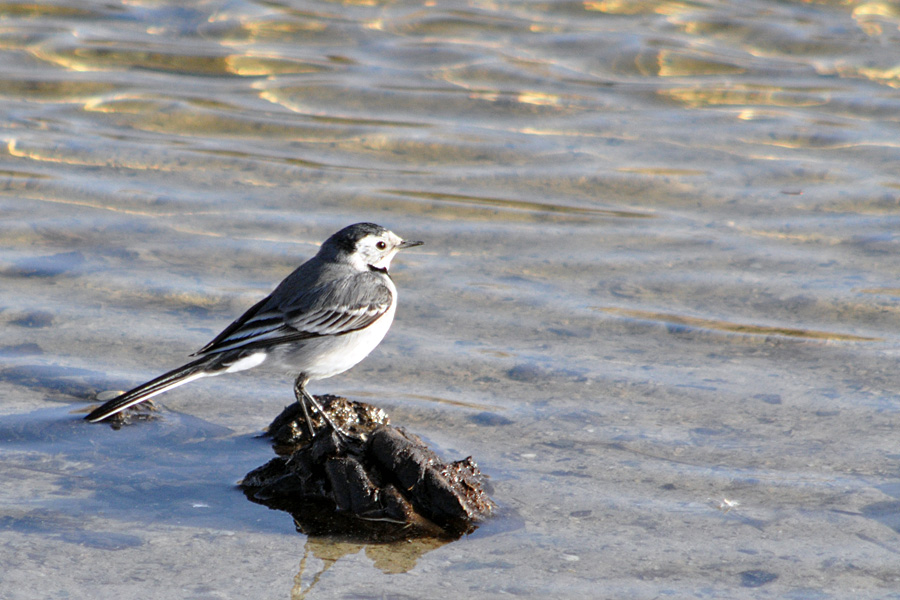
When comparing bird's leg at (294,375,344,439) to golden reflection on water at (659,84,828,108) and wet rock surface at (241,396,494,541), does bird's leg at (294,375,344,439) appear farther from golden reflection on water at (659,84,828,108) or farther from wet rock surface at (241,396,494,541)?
golden reflection on water at (659,84,828,108)

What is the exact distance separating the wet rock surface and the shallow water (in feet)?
0.59

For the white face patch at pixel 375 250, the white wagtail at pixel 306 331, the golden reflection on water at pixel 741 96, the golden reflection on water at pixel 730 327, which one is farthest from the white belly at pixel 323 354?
the golden reflection on water at pixel 741 96

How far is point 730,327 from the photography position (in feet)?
28.5

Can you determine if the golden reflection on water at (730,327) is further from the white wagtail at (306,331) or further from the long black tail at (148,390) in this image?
the long black tail at (148,390)

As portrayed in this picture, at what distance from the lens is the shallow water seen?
5.73m

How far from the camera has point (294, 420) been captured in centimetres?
695

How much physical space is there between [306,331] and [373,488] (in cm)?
132

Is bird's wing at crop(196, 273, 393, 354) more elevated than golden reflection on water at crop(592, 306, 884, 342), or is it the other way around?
bird's wing at crop(196, 273, 393, 354)

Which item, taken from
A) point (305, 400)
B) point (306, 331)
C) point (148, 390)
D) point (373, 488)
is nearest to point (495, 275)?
point (306, 331)

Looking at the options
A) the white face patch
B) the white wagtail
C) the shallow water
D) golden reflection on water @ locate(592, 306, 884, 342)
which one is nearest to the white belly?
the white wagtail

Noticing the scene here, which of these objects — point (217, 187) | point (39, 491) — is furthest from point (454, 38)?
point (39, 491)

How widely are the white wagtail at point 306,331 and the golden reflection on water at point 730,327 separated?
2.33 metres

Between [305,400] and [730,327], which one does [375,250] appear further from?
[730,327]

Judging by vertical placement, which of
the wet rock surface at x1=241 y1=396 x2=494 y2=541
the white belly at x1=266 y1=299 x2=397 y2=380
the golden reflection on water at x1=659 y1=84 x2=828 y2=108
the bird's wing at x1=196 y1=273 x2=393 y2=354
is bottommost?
the wet rock surface at x1=241 y1=396 x2=494 y2=541
